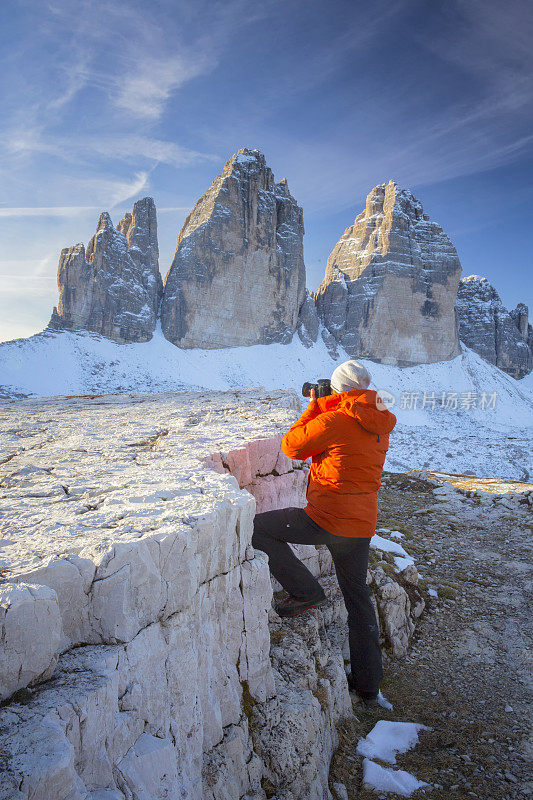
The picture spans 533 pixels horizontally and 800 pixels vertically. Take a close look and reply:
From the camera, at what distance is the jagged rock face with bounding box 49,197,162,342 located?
Answer: 4750 centimetres

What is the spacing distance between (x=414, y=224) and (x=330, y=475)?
244ft

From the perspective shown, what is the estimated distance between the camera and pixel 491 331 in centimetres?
8175

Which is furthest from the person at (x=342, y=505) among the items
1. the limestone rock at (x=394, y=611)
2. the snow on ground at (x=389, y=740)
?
the limestone rock at (x=394, y=611)

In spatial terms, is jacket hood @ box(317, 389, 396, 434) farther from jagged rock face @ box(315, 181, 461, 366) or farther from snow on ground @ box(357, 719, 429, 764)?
jagged rock face @ box(315, 181, 461, 366)

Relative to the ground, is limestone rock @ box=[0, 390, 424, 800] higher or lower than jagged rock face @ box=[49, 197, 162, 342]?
lower

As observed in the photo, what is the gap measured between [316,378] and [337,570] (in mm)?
44163

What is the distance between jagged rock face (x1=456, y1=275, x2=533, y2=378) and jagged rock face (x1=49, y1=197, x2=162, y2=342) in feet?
205

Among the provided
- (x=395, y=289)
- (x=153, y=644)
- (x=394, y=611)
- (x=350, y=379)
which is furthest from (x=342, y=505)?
(x=395, y=289)

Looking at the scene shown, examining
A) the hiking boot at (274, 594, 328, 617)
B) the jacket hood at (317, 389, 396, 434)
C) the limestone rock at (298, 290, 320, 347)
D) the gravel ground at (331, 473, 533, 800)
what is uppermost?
the limestone rock at (298, 290, 320, 347)

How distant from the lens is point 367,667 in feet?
11.9

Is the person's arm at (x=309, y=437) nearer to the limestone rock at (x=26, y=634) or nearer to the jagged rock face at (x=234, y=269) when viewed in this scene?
the limestone rock at (x=26, y=634)

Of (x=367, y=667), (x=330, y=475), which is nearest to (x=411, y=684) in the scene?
(x=367, y=667)

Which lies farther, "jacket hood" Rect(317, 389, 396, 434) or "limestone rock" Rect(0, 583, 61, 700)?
"jacket hood" Rect(317, 389, 396, 434)

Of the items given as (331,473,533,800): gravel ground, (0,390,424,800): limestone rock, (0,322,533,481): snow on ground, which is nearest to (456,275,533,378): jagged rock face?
(0,322,533,481): snow on ground
